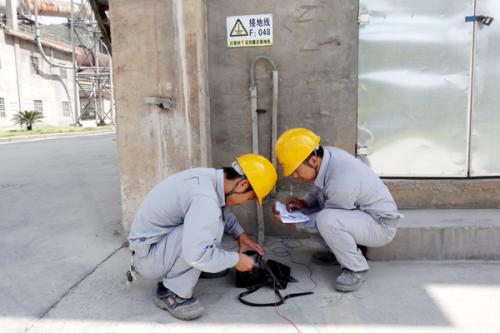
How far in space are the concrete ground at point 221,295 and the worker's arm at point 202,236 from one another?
43 cm

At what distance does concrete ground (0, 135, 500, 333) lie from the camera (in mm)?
2504

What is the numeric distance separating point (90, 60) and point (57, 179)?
24.7 metres

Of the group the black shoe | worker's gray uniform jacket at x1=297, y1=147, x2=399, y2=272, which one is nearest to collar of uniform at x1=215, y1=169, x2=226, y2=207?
the black shoe

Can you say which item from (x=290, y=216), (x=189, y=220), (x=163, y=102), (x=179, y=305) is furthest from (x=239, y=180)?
(x=163, y=102)

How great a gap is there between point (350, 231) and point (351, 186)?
0.34 metres

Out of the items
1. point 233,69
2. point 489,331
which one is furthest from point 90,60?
point 489,331

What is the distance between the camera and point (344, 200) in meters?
2.93

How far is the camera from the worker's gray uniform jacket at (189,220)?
2.38 m

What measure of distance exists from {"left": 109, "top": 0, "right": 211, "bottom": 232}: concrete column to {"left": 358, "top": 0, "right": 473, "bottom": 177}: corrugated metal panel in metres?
1.60

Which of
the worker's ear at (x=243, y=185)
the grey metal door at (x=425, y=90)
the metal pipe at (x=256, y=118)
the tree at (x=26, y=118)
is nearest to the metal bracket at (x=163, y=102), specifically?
the metal pipe at (x=256, y=118)

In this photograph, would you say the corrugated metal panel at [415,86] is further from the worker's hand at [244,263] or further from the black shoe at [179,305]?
the black shoe at [179,305]

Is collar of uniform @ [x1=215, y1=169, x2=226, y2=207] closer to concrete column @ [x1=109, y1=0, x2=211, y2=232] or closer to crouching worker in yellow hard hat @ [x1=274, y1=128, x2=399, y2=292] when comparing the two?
crouching worker in yellow hard hat @ [x1=274, y1=128, x2=399, y2=292]

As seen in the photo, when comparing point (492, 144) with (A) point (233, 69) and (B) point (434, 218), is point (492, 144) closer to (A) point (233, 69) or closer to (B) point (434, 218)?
(B) point (434, 218)

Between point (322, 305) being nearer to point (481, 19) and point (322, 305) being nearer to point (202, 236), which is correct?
point (202, 236)
